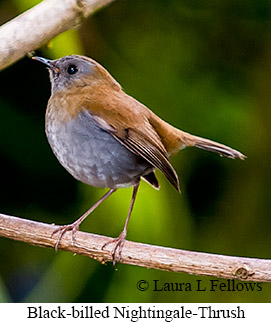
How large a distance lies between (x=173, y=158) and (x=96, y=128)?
1.16 m

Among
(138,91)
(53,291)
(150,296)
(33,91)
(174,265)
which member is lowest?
(150,296)

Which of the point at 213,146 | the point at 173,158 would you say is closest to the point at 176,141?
the point at 213,146

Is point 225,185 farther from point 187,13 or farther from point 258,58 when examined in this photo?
point 187,13

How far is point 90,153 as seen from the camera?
7.25ft

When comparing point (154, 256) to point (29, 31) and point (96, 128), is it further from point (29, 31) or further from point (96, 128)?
point (29, 31)

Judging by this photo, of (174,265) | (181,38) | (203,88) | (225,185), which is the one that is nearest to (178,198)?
(225,185)

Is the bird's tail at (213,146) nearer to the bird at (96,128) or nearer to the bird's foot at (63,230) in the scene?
the bird at (96,128)

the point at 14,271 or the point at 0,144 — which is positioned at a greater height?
the point at 0,144

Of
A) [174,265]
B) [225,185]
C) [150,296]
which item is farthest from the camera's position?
[225,185]

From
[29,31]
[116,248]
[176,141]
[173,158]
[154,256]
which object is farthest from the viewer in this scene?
[173,158]

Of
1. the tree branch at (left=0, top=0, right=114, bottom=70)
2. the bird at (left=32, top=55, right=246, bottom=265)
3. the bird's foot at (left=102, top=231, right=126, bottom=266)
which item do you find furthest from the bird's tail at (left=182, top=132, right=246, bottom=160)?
the tree branch at (left=0, top=0, right=114, bottom=70)

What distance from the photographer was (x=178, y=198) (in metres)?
3.41

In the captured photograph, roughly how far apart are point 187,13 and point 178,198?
0.88m

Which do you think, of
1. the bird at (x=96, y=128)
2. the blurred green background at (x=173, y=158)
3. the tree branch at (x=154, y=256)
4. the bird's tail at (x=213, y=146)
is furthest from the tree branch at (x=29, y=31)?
the blurred green background at (x=173, y=158)
